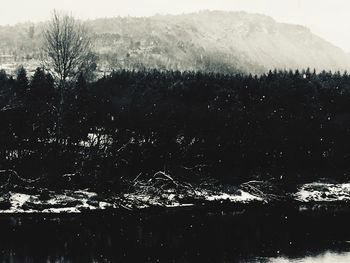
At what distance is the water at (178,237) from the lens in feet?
101

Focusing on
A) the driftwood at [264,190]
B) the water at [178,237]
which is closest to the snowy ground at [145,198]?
the driftwood at [264,190]

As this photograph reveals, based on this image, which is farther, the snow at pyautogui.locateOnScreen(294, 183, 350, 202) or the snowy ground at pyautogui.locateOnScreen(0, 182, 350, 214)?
the snow at pyautogui.locateOnScreen(294, 183, 350, 202)

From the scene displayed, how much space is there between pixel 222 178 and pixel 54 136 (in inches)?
763

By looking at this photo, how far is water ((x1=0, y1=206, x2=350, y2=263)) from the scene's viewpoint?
30.9m

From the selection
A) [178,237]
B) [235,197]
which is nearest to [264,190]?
[235,197]

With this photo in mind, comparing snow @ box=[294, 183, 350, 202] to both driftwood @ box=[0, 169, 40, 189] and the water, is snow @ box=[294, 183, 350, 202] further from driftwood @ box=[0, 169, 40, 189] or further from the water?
driftwood @ box=[0, 169, 40, 189]

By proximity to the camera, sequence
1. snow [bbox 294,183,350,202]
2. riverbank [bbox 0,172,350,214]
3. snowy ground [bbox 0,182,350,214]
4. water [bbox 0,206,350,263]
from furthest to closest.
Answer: snow [bbox 294,183,350,202] < riverbank [bbox 0,172,350,214] < snowy ground [bbox 0,182,350,214] < water [bbox 0,206,350,263]

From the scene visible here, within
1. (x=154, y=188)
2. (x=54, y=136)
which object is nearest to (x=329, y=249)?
(x=154, y=188)

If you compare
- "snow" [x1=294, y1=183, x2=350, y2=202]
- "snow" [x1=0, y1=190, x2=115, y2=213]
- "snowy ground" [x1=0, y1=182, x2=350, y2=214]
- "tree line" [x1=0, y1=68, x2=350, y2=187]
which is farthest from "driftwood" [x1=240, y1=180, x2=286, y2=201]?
"snow" [x1=0, y1=190, x2=115, y2=213]

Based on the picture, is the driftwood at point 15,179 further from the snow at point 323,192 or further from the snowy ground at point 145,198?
the snow at point 323,192

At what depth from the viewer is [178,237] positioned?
3700 cm

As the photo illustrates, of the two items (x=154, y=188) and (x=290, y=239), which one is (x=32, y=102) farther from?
(x=290, y=239)

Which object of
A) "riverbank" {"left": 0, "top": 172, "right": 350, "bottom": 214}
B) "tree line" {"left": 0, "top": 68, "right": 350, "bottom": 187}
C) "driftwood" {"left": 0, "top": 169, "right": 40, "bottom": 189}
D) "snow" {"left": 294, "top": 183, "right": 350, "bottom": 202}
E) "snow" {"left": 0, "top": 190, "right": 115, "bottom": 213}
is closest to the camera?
"snow" {"left": 0, "top": 190, "right": 115, "bottom": 213}

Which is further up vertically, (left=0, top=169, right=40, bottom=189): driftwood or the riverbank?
(left=0, top=169, right=40, bottom=189): driftwood
